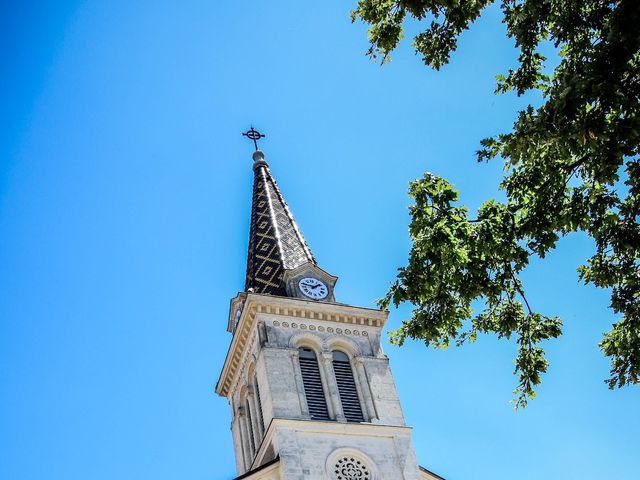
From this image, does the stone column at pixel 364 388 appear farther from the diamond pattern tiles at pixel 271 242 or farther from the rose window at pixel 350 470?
the diamond pattern tiles at pixel 271 242

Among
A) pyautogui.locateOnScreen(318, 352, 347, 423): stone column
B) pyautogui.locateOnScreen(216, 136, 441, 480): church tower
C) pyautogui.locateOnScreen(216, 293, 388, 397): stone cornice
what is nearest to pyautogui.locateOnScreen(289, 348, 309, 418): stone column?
pyautogui.locateOnScreen(216, 136, 441, 480): church tower

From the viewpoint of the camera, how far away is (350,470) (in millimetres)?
25453

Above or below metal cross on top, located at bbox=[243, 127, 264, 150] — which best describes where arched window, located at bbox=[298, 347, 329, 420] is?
below

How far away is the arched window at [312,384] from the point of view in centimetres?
2702

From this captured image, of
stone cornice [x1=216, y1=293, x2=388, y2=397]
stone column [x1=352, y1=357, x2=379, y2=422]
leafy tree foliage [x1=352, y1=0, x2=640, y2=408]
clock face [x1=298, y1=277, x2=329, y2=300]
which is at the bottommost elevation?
leafy tree foliage [x1=352, y1=0, x2=640, y2=408]

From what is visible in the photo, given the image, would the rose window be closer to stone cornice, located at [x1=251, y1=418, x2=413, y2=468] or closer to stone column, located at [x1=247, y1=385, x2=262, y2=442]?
stone cornice, located at [x1=251, y1=418, x2=413, y2=468]

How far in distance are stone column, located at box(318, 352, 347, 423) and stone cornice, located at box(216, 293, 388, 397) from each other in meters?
1.68

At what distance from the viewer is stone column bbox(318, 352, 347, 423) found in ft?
88.5

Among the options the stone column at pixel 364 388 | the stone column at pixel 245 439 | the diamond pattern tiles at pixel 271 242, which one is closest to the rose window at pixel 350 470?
the stone column at pixel 364 388

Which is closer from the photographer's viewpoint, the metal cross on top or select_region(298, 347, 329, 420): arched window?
select_region(298, 347, 329, 420): arched window

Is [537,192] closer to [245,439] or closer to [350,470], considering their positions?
[350,470]

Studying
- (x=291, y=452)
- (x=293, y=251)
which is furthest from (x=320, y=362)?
(x=293, y=251)

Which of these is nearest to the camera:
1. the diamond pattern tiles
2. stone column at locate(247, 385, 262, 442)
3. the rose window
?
the rose window

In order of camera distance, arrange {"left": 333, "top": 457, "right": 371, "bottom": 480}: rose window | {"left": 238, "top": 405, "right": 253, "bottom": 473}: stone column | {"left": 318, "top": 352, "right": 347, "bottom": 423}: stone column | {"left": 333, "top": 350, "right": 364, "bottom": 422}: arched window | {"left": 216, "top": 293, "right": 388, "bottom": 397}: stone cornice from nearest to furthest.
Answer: {"left": 333, "top": 457, "right": 371, "bottom": 480}: rose window < {"left": 318, "top": 352, "right": 347, "bottom": 423}: stone column < {"left": 333, "top": 350, "right": 364, "bottom": 422}: arched window < {"left": 216, "top": 293, "right": 388, "bottom": 397}: stone cornice < {"left": 238, "top": 405, "right": 253, "bottom": 473}: stone column
